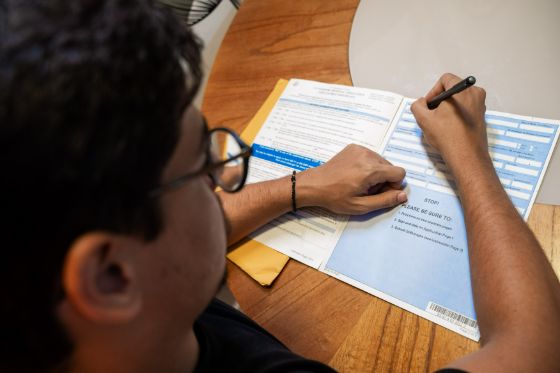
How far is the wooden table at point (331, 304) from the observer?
0.54m

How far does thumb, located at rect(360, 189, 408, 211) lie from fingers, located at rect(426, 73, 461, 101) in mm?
195

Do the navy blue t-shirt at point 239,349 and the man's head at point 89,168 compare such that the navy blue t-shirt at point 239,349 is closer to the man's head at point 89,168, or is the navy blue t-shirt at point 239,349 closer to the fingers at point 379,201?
the man's head at point 89,168

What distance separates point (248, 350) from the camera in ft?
1.75

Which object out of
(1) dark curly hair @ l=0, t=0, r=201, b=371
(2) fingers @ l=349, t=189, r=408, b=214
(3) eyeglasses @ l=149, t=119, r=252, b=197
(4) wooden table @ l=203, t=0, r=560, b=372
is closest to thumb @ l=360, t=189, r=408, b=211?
(2) fingers @ l=349, t=189, r=408, b=214

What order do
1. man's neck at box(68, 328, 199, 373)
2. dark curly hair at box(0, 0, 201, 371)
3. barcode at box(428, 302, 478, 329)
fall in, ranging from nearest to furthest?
dark curly hair at box(0, 0, 201, 371)
man's neck at box(68, 328, 199, 373)
barcode at box(428, 302, 478, 329)

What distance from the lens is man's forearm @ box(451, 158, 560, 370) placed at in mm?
482

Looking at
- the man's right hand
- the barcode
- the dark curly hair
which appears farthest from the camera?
the man's right hand

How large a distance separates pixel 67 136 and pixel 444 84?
0.63m

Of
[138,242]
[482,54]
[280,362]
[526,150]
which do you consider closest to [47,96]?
[138,242]

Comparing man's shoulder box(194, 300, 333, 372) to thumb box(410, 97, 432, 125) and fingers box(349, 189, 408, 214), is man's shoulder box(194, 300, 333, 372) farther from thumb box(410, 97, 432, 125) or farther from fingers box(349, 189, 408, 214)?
thumb box(410, 97, 432, 125)

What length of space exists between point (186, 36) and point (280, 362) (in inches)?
15.5

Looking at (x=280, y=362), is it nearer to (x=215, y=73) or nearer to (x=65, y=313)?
(x=65, y=313)

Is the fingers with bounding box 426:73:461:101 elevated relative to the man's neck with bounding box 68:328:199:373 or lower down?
elevated

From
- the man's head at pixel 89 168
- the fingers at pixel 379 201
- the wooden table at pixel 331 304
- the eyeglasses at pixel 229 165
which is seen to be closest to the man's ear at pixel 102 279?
the man's head at pixel 89 168
